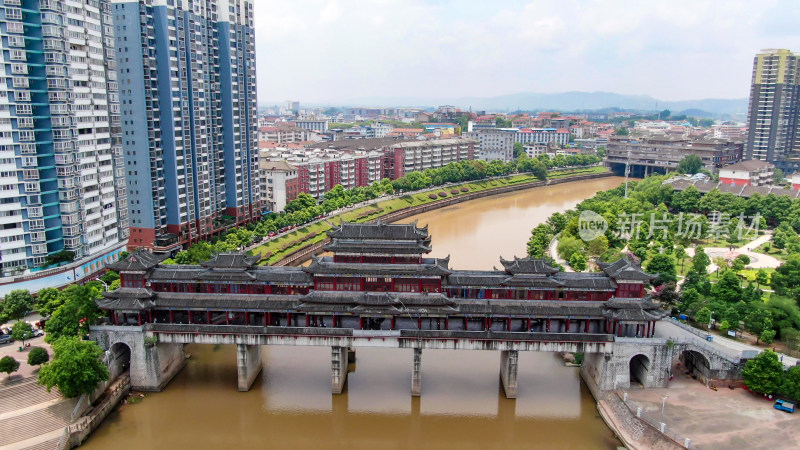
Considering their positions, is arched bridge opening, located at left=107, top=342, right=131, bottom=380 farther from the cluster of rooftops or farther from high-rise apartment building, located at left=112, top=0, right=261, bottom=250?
high-rise apartment building, located at left=112, top=0, right=261, bottom=250

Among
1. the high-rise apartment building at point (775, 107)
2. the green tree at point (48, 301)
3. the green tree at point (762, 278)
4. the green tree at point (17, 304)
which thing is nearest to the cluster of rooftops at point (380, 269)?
the green tree at point (48, 301)

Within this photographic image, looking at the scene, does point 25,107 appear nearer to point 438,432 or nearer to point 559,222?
point 438,432

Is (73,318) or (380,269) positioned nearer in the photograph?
(380,269)

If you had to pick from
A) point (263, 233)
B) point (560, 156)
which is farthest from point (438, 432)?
point (560, 156)

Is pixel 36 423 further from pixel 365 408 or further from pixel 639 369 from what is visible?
pixel 639 369

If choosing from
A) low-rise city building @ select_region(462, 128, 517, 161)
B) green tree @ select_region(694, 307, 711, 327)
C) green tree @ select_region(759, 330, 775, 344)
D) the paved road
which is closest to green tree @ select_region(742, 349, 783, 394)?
the paved road

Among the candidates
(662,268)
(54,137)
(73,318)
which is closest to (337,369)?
(73,318)

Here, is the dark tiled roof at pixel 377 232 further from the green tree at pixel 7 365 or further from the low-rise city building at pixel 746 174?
the low-rise city building at pixel 746 174
